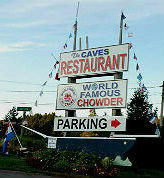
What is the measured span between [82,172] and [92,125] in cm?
337

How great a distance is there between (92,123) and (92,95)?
176cm

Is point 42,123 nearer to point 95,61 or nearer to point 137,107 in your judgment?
point 137,107

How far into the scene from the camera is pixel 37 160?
1962 cm

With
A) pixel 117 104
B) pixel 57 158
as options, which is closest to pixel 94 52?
pixel 117 104

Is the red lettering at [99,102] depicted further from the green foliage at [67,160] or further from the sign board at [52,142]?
the sign board at [52,142]

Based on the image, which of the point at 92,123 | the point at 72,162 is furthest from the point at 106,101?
the point at 72,162

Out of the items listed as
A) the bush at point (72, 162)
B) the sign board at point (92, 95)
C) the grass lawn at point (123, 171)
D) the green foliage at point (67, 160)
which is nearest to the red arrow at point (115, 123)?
the sign board at point (92, 95)

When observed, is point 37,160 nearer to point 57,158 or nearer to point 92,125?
point 57,158

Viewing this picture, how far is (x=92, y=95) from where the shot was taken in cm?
1992

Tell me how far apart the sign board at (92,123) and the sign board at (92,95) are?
730 mm

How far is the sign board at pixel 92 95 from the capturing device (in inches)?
745

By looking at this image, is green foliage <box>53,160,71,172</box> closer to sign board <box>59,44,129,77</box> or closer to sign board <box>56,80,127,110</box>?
sign board <box>56,80,127,110</box>

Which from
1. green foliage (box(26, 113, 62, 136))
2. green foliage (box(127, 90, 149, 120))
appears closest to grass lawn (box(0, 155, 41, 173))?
green foliage (box(26, 113, 62, 136))

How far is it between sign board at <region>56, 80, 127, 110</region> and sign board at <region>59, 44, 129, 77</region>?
802mm
